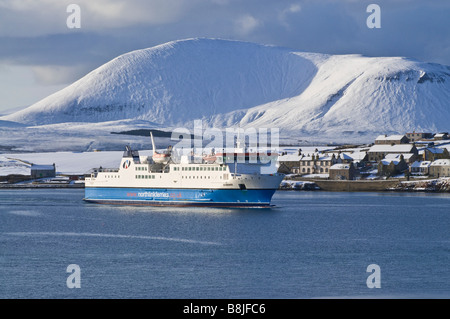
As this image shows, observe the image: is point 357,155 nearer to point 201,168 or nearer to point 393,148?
point 393,148

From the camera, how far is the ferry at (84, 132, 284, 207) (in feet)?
211

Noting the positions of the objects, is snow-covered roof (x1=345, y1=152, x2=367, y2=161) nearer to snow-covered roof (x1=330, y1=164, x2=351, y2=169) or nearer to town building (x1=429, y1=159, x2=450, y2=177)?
snow-covered roof (x1=330, y1=164, x2=351, y2=169)

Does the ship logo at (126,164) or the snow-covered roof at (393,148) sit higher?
the snow-covered roof at (393,148)

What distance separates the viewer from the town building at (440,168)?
103125mm

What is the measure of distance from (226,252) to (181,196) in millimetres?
28706

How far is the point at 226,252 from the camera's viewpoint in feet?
Result: 129

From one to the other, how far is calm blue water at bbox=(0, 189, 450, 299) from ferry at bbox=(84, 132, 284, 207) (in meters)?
1.93

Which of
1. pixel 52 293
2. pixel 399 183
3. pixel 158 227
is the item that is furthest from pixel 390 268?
pixel 399 183

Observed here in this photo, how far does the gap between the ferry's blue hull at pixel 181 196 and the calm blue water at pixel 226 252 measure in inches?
64.4

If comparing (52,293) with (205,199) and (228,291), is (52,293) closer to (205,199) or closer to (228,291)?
(228,291)

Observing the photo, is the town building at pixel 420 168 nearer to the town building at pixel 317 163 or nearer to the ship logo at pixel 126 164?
the town building at pixel 317 163

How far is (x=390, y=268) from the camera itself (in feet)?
114

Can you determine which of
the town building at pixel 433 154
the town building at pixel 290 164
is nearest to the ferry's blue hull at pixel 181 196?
the town building at pixel 290 164

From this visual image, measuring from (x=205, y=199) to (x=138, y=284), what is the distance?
3476 cm
